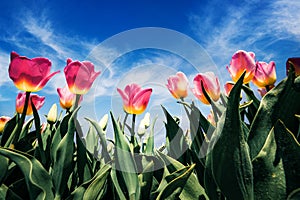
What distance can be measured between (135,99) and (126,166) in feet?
1.42

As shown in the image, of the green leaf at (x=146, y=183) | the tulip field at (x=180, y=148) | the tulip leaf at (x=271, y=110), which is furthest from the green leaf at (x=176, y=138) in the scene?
the tulip leaf at (x=271, y=110)

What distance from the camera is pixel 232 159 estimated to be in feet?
1.78

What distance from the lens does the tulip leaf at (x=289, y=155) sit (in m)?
0.53

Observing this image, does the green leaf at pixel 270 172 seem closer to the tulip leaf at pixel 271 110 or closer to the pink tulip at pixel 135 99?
the tulip leaf at pixel 271 110

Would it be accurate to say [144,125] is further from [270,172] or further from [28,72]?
[270,172]

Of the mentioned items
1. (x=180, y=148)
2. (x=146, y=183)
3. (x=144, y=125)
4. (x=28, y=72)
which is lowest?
(x=146, y=183)

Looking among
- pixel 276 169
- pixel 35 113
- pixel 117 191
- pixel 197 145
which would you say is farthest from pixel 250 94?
pixel 35 113

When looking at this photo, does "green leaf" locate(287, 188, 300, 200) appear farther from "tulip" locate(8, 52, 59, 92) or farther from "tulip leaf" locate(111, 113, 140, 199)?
"tulip" locate(8, 52, 59, 92)

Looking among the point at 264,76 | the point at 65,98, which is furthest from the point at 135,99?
the point at 264,76

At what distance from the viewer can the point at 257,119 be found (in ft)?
2.10

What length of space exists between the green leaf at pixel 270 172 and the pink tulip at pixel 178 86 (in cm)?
64

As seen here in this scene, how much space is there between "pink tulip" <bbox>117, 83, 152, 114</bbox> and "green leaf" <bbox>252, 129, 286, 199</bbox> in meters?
0.65

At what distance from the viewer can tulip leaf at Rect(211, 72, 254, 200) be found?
0.52m

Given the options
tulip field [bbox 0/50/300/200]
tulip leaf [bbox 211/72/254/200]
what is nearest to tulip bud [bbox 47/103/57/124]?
tulip field [bbox 0/50/300/200]
